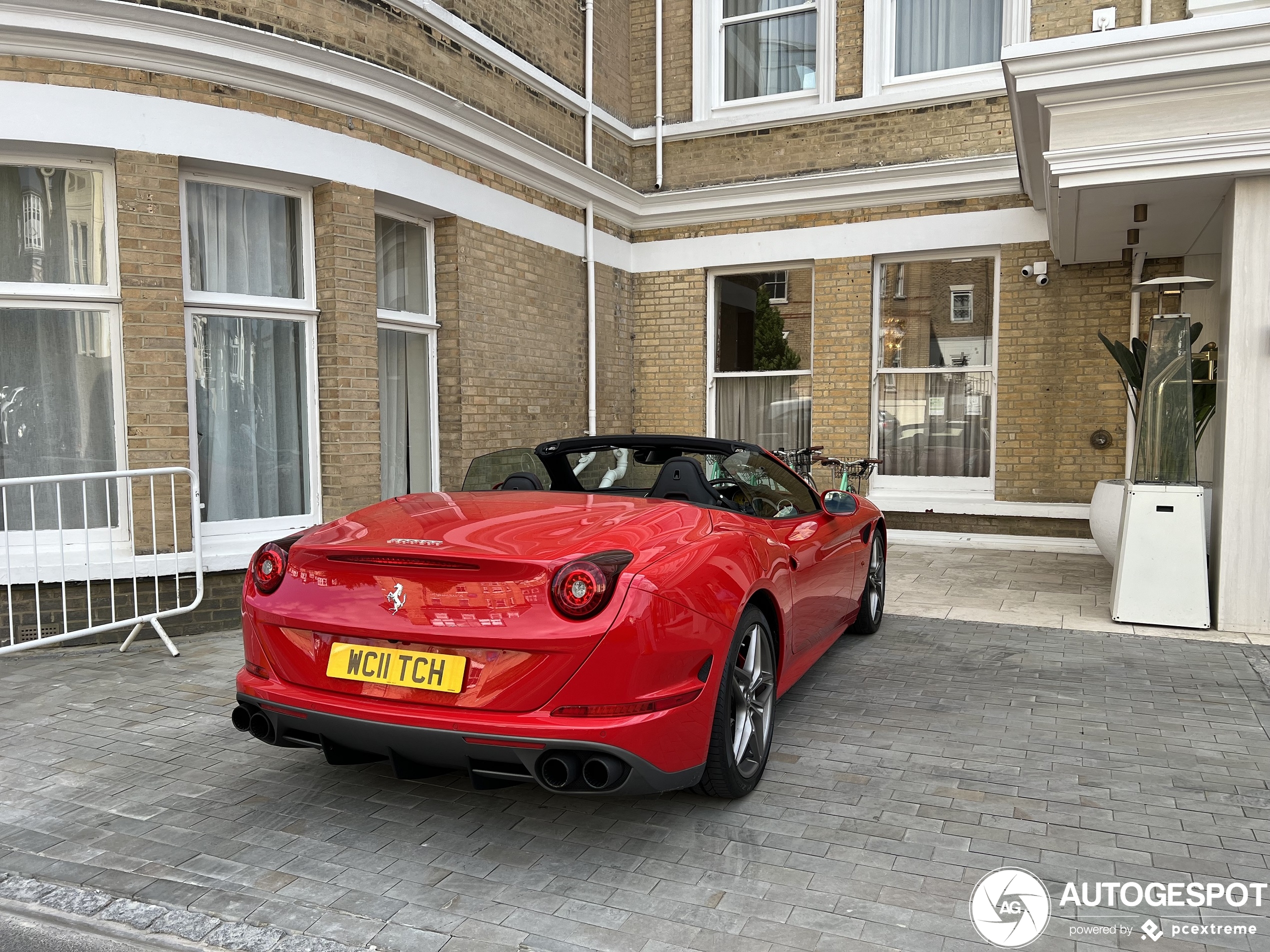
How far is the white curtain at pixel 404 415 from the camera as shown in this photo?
776cm

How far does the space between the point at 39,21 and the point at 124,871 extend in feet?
16.7

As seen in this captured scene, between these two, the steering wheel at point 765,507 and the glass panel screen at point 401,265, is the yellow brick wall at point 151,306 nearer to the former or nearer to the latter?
the glass panel screen at point 401,265

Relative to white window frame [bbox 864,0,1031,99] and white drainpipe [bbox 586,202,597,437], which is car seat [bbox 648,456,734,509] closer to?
white drainpipe [bbox 586,202,597,437]

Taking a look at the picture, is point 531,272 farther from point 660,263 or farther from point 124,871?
point 124,871

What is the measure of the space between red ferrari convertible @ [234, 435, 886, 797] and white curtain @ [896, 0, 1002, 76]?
28.5ft

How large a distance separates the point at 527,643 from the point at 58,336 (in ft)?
16.0

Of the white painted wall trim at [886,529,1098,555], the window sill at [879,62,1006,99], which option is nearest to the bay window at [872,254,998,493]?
the white painted wall trim at [886,529,1098,555]

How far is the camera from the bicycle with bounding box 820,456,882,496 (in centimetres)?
987

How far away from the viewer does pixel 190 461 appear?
20.2 ft

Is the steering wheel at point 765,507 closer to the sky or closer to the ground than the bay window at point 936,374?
closer to the ground

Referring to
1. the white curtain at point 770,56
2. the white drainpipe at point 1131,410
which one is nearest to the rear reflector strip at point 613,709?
the white drainpipe at point 1131,410

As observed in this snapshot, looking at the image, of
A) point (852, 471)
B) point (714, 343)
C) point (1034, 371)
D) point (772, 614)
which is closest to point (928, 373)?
point (1034, 371)

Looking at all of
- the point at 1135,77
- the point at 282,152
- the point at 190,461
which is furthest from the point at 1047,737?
the point at 282,152

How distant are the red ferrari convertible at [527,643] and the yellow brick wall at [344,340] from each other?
3463 millimetres
